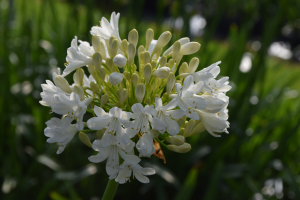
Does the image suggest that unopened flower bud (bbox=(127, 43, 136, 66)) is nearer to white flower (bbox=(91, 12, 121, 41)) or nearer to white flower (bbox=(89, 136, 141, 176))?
white flower (bbox=(91, 12, 121, 41))

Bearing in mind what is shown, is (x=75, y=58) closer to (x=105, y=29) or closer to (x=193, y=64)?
(x=105, y=29)

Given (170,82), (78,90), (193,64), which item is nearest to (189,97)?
(170,82)

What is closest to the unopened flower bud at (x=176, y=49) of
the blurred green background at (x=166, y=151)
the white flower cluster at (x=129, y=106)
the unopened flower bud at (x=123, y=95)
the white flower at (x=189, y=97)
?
the white flower cluster at (x=129, y=106)

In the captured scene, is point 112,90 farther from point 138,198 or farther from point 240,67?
point 240,67

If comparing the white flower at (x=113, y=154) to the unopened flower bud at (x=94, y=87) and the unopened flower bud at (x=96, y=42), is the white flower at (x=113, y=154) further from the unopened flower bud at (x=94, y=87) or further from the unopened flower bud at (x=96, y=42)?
the unopened flower bud at (x=96, y=42)

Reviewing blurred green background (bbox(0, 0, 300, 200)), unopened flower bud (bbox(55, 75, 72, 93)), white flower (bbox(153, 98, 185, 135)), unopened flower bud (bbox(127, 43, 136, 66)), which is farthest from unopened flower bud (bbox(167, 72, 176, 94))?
blurred green background (bbox(0, 0, 300, 200))
